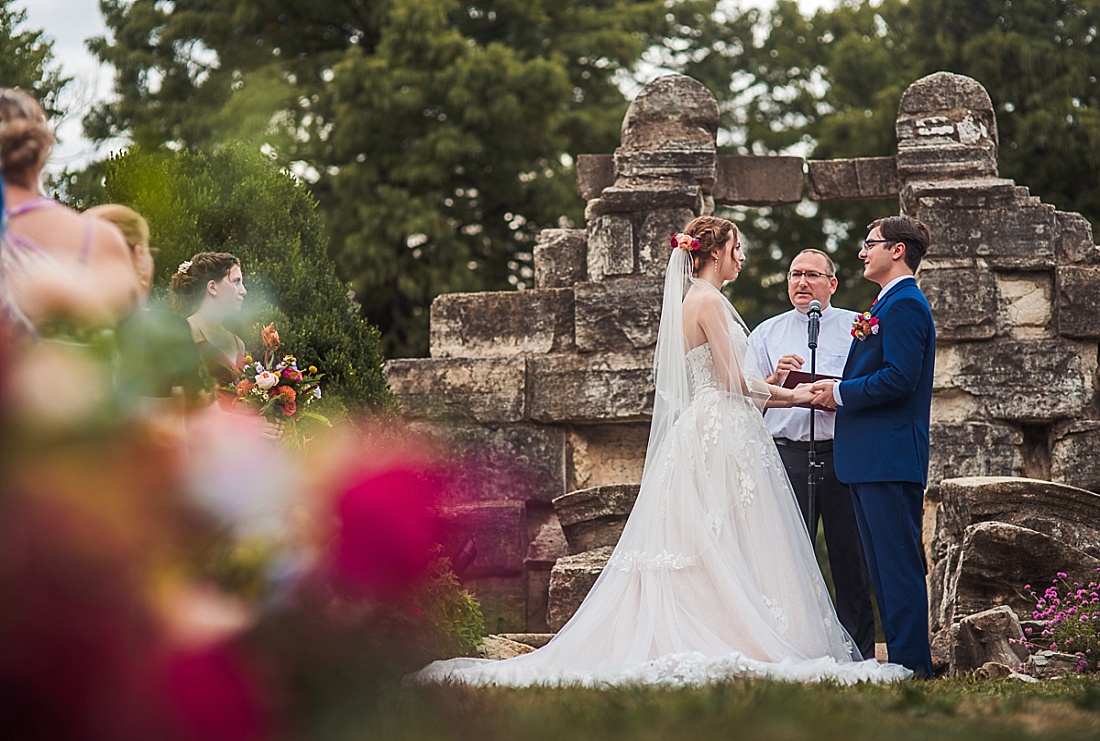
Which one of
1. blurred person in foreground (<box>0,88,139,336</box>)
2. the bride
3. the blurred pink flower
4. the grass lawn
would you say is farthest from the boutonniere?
the blurred pink flower

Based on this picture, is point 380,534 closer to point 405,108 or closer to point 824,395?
point 824,395

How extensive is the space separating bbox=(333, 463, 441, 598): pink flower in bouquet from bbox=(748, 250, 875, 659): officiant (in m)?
3.81

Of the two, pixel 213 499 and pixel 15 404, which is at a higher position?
pixel 15 404

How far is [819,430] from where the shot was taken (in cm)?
625

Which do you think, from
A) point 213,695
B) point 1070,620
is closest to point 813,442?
point 1070,620

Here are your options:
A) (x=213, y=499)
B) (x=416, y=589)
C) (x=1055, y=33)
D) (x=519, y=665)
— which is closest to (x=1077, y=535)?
(x=519, y=665)

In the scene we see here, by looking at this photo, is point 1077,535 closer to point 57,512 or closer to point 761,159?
point 761,159

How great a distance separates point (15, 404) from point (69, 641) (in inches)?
16.4

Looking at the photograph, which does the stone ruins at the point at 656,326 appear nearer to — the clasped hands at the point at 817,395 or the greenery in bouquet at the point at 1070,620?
the greenery in bouquet at the point at 1070,620

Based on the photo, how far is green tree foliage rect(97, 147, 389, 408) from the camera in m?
7.44

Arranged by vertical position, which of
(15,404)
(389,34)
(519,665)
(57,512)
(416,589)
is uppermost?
(389,34)

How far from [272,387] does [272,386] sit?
0.04 metres

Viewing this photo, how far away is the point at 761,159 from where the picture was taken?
870 centimetres

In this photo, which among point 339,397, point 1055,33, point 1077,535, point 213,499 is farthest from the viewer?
point 1055,33
